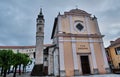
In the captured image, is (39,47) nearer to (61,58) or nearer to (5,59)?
(5,59)

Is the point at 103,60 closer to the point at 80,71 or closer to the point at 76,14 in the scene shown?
the point at 80,71

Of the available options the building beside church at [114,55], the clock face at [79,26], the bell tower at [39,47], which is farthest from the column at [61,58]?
the building beside church at [114,55]

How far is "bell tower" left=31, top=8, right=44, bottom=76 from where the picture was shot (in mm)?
21997

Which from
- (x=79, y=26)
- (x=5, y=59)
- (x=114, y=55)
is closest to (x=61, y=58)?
(x=79, y=26)

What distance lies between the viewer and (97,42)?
1939 cm

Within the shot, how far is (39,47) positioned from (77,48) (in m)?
9.44

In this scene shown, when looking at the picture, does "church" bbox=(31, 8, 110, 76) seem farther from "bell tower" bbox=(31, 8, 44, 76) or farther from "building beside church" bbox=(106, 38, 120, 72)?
"building beside church" bbox=(106, 38, 120, 72)

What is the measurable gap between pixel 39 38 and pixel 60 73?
1129 cm

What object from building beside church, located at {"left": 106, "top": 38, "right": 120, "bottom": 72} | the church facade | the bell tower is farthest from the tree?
building beside church, located at {"left": 106, "top": 38, "right": 120, "bottom": 72}

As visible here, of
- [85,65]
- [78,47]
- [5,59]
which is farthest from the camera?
[78,47]

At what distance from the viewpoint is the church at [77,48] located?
1712 centimetres

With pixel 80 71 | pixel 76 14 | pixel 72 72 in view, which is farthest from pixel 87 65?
pixel 76 14

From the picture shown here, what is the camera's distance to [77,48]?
1836 cm

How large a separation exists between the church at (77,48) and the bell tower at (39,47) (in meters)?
0.32
